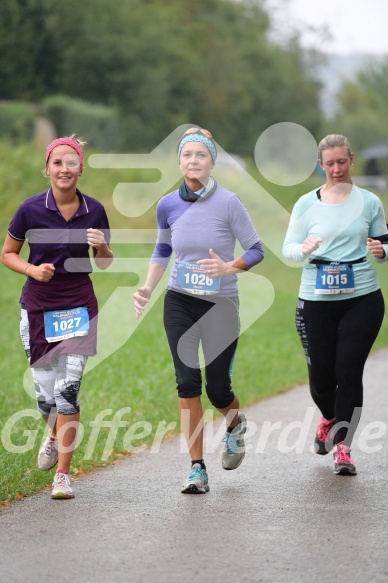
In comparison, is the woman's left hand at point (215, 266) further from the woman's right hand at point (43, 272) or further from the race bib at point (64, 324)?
the woman's right hand at point (43, 272)

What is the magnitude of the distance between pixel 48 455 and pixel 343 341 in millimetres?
2046

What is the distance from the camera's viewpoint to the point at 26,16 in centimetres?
4019

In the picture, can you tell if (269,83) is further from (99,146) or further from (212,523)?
(212,523)

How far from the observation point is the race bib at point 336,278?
24.4 feet

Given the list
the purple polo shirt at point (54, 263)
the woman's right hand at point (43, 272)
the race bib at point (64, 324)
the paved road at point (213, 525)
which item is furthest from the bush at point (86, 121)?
the woman's right hand at point (43, 272)

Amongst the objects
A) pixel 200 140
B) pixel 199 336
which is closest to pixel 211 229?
pixel 200 140

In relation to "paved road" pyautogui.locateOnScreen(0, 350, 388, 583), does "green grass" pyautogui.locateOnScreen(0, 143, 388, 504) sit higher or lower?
higher

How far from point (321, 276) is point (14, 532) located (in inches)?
108

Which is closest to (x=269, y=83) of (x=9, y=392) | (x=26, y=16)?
(x=26, y=16)

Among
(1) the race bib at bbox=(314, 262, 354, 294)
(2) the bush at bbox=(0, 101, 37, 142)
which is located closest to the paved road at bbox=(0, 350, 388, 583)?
(1) the race bib at bbox=(314, 262, 354, 294)

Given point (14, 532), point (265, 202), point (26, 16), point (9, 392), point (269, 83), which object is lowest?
point (14, 532)

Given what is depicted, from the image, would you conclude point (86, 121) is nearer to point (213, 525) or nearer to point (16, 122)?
point (16, 122)

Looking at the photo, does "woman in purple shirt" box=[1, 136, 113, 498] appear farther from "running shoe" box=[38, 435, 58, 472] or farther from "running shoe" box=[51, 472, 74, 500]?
"running shoe" box=[38, 435, 58, 472]

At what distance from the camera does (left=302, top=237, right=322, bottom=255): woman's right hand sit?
7.25 metres
